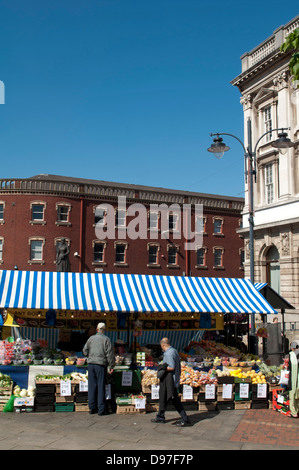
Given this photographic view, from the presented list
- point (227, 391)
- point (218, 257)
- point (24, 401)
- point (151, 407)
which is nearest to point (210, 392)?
point (227, 391)

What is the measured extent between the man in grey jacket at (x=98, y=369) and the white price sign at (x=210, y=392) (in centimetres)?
219

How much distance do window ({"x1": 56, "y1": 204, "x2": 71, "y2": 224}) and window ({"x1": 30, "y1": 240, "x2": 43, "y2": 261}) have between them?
8.34ft

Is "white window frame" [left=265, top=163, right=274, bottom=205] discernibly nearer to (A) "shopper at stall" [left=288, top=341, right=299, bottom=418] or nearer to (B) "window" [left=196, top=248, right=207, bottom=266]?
(B) "window" [left=196, top=248, right=207, bottom=266]

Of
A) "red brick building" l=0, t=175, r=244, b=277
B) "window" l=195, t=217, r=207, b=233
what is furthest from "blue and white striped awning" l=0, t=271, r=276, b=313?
"window" l=195, t=217, r=207, b=233

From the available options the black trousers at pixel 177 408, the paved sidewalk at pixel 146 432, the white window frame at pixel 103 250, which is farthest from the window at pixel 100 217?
the black trousers at pixel 177 408

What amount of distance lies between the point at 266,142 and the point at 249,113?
2768mm

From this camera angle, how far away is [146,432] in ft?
27.5

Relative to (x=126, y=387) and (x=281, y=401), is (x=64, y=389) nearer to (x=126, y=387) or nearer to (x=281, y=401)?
(x=126, y=387)

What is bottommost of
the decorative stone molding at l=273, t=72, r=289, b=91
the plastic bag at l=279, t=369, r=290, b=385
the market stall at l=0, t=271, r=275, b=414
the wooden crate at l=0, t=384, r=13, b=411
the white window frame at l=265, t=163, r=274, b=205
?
the wooden crate at l=0, t=384, r=13, b=411

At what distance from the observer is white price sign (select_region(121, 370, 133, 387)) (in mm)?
10570

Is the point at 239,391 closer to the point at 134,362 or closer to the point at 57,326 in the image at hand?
the point at 134,362

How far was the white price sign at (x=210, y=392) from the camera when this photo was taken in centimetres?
1038

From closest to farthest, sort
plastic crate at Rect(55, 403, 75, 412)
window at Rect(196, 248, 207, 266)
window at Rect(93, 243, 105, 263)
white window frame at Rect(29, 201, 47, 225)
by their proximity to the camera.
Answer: plastic crate at Rect(55, 403, 75, 412)
white window frame at Rect(29, 201, 47, 225)
window at Rect(93, 243, 105, 263)
window at Rect(196, 248, 207, 266)

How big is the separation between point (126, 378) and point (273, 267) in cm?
1971
